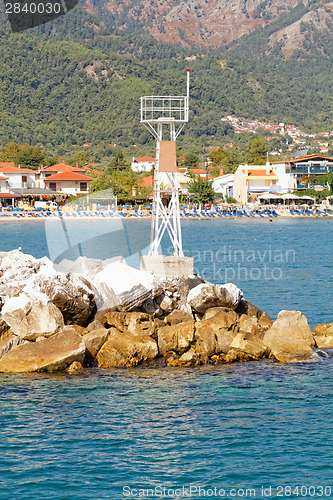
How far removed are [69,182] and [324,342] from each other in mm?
82486

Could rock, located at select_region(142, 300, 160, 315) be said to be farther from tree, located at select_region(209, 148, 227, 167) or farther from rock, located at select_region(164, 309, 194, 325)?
tree, located at select_region(209, 148, 227, 167)

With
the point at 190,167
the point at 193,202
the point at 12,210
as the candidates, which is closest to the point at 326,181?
the point at 193,202

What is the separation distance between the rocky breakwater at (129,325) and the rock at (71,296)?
0.03 meters

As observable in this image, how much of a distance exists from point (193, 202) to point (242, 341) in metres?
85.9

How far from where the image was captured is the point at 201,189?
99500 millimetres

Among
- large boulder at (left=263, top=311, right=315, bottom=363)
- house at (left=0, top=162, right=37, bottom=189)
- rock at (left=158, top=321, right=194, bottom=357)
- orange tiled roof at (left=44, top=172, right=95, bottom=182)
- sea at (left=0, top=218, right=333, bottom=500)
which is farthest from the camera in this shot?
house at (left=0, top=162, right=37, bottom=189)

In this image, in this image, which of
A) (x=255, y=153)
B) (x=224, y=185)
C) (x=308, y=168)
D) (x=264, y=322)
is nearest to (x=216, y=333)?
(x=264, y=322)

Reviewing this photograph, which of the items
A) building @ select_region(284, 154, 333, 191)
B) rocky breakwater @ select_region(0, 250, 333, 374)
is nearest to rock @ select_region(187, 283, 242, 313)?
rocky breakwater @ select_region(0, 250, 333, 374)

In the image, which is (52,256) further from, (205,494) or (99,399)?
(205,494)

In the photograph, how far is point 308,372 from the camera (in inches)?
645

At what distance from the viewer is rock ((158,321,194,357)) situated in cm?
Result: 1725

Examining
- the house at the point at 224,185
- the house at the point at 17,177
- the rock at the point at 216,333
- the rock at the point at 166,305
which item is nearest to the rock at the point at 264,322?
the rock at the point at 216,333

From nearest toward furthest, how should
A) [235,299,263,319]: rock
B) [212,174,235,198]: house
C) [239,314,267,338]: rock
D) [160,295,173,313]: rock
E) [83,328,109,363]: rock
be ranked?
[83,328,109,363]: rock → [239,314,267,338]: rock → [160,295,173,313]: rock → [235,299,263,319]: rock → [212,174,235,198]: house

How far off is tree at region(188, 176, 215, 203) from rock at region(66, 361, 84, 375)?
83915 millimetres
